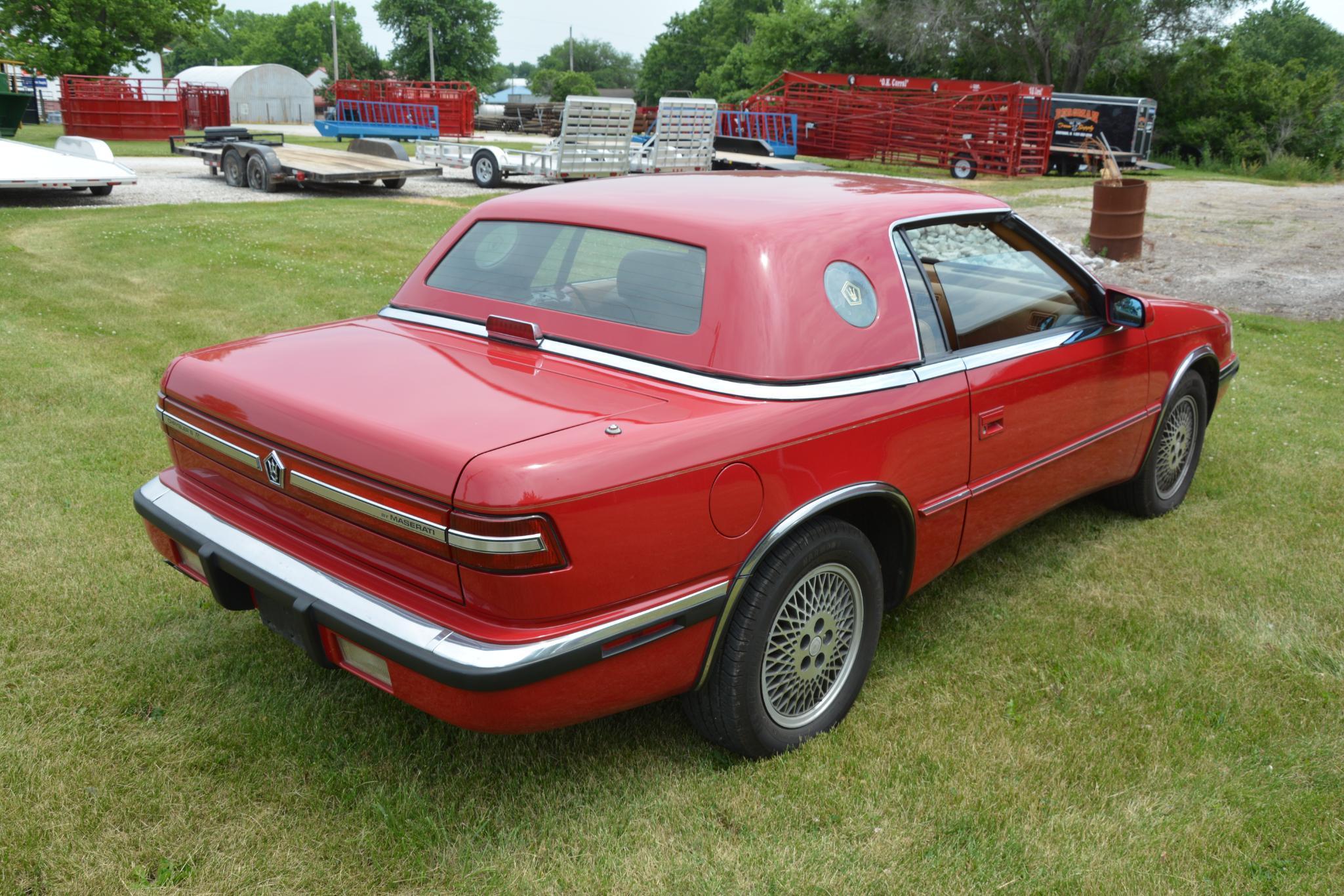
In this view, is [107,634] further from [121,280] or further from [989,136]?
[989,136]

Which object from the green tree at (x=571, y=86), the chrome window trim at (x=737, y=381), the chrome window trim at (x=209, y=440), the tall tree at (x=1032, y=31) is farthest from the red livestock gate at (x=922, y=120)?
the green tree at (x=571, y=86)

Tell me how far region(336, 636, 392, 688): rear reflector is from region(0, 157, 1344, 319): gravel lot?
34.2 feet

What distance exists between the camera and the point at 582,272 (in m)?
3.48

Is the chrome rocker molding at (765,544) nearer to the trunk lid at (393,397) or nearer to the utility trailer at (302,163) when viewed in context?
the trunk lid at (393,397)

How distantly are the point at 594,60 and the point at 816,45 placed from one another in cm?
10807

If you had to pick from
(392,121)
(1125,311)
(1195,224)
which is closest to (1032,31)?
(392,121)

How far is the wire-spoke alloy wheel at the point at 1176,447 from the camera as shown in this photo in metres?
4.90

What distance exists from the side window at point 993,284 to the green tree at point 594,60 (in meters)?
145

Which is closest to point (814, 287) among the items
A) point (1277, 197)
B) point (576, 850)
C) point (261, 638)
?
point (576, 850)

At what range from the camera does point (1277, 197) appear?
23.6m

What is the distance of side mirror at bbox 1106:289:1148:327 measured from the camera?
4016 mm

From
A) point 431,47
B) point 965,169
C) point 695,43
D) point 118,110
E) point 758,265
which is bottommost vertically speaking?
point 758,265

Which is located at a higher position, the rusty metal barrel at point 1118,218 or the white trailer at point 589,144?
the white trailer at point 589,144

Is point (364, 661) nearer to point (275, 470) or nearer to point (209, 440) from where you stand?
point (275, 470)
